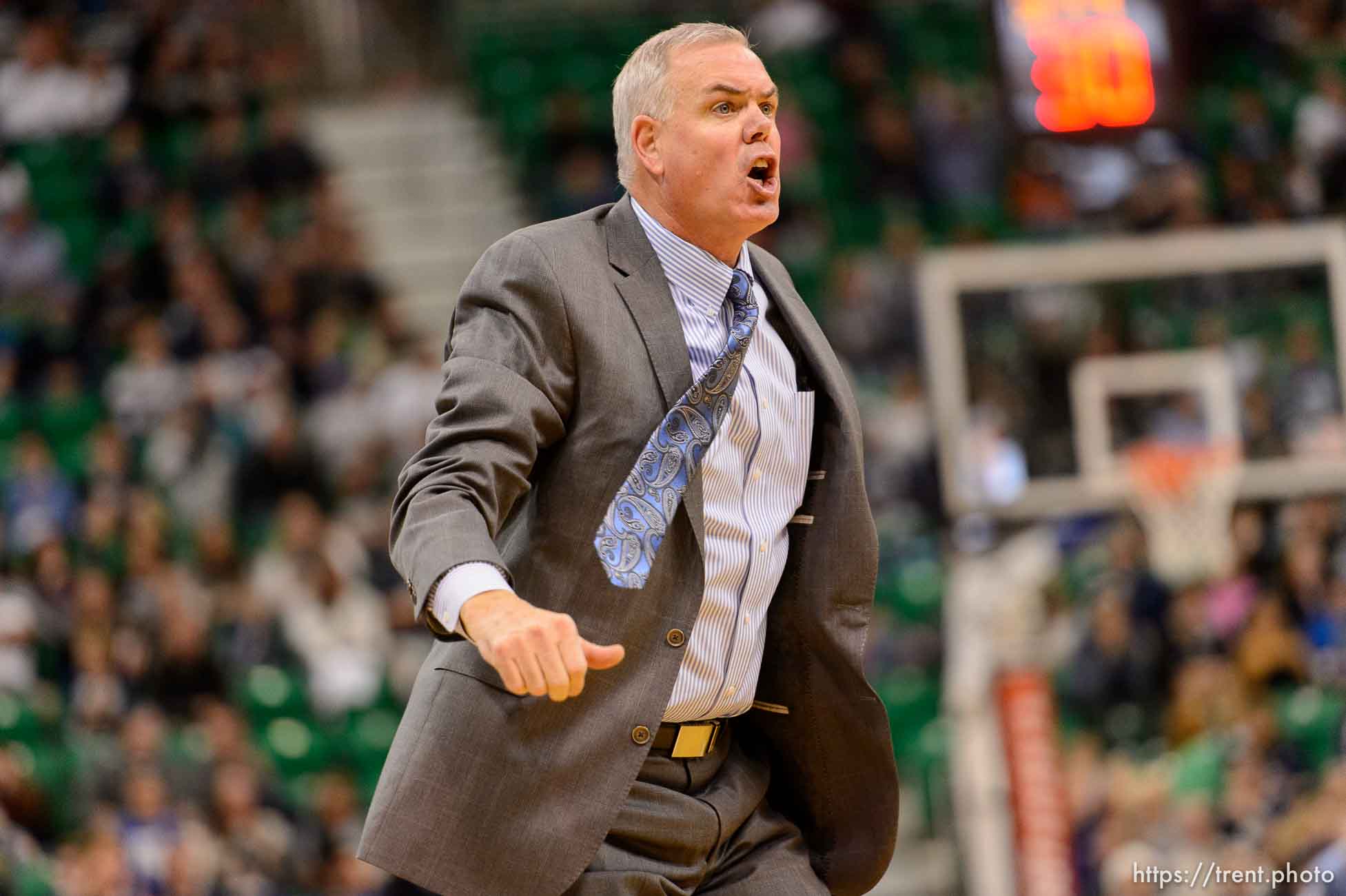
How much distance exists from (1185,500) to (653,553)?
30.4 ft

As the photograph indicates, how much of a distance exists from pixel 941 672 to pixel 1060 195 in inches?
178

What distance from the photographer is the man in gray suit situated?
8.42ft

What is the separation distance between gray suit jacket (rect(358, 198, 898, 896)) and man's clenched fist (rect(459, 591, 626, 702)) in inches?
5.2

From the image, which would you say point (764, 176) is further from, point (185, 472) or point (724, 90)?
point (185, 472)

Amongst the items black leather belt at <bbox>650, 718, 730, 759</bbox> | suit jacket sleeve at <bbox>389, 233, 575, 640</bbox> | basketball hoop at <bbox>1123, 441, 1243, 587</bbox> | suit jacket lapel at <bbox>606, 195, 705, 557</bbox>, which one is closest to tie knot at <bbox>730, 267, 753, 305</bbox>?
suit jacket lapel at <bbox>606, 195, 705, 557</bbox>

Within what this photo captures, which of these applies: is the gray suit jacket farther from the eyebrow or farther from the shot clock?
the shot clock

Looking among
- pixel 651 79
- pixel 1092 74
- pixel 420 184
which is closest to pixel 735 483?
pixel 651 79

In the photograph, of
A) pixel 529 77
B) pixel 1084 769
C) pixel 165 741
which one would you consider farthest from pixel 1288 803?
pixel 529 77

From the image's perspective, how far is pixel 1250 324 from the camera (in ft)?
39.2

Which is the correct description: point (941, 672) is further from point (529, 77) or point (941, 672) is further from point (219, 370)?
point (529, 77)

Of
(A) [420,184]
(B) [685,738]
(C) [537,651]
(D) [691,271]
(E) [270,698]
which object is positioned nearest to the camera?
(C) [537,651]

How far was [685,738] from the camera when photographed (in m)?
2.81

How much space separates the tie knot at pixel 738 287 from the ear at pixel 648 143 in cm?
20

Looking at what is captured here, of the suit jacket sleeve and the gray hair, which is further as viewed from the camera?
the gray hair
